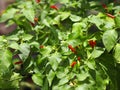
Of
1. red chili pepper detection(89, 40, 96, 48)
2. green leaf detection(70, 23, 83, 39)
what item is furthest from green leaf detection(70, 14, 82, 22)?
red chili pepper detection(89, 40, 96, 48)

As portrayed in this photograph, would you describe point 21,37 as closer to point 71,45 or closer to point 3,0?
point 71,45

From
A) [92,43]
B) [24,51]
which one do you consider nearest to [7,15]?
[24,51]

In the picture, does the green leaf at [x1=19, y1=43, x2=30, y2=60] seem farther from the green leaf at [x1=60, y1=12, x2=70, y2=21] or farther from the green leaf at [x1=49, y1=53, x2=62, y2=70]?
the green leaf at [x1=60, y1=12, x2=70, y2=21]

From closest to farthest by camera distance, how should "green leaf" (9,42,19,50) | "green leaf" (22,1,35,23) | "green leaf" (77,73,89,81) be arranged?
"green leaf" (77,73,89,81), "green leaf" (9,42,19,50), "green leaf" (22,1,35,23)

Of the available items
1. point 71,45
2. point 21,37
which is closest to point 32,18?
point 21,37

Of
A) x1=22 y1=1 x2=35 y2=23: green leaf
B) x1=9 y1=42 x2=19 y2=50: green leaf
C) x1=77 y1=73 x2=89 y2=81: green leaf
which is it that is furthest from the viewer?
x1=22 y1=1 x2=35 y2=23: green leaf

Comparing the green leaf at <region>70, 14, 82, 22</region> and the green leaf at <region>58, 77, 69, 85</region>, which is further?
the green leaf at <region>70, 14, 82, 22</region>

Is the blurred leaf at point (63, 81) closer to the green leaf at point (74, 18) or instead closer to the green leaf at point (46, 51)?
the green leaf at point (46, 51)

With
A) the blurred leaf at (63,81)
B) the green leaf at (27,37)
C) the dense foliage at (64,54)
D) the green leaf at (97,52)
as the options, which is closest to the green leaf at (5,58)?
the dense foliage at (64,54)

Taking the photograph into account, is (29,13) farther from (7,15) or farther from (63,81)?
(63,81)

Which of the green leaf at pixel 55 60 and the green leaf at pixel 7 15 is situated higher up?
the green leaf at pixel 7 15
